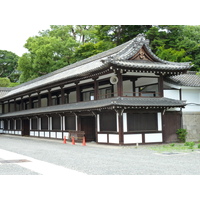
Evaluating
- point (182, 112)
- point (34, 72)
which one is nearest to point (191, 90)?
point (182, 112)

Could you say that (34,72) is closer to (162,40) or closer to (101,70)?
(162,40)

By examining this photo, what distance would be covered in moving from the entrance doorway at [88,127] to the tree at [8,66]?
5263cm

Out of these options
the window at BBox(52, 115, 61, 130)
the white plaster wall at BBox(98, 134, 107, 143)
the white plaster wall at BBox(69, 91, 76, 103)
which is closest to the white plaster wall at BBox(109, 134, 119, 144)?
the white plaster wall at BBox(98, 134, 107, 143)

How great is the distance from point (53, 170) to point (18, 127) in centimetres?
3141

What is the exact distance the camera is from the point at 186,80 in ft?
86.0

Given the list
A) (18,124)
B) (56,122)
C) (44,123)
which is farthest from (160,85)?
(18,124)

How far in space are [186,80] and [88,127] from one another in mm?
A: 9216

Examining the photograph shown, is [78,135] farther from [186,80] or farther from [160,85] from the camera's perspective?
[186,80]

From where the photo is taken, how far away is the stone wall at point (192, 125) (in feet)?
81.8

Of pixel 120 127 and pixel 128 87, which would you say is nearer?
pixel 120 127

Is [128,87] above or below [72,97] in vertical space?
above

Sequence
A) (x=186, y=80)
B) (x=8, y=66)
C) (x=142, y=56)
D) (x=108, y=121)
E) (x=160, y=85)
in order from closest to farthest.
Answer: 1. (x=108, y=121)
2. (x=142, y=56)
3. (x=160, y=85)
4. (x=186, y=80)
5. (x=8, y=66)

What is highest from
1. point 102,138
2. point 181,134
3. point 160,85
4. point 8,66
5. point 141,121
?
point 8,66

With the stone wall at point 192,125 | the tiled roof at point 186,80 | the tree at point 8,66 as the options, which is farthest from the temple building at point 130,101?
the tree at point 8,66
